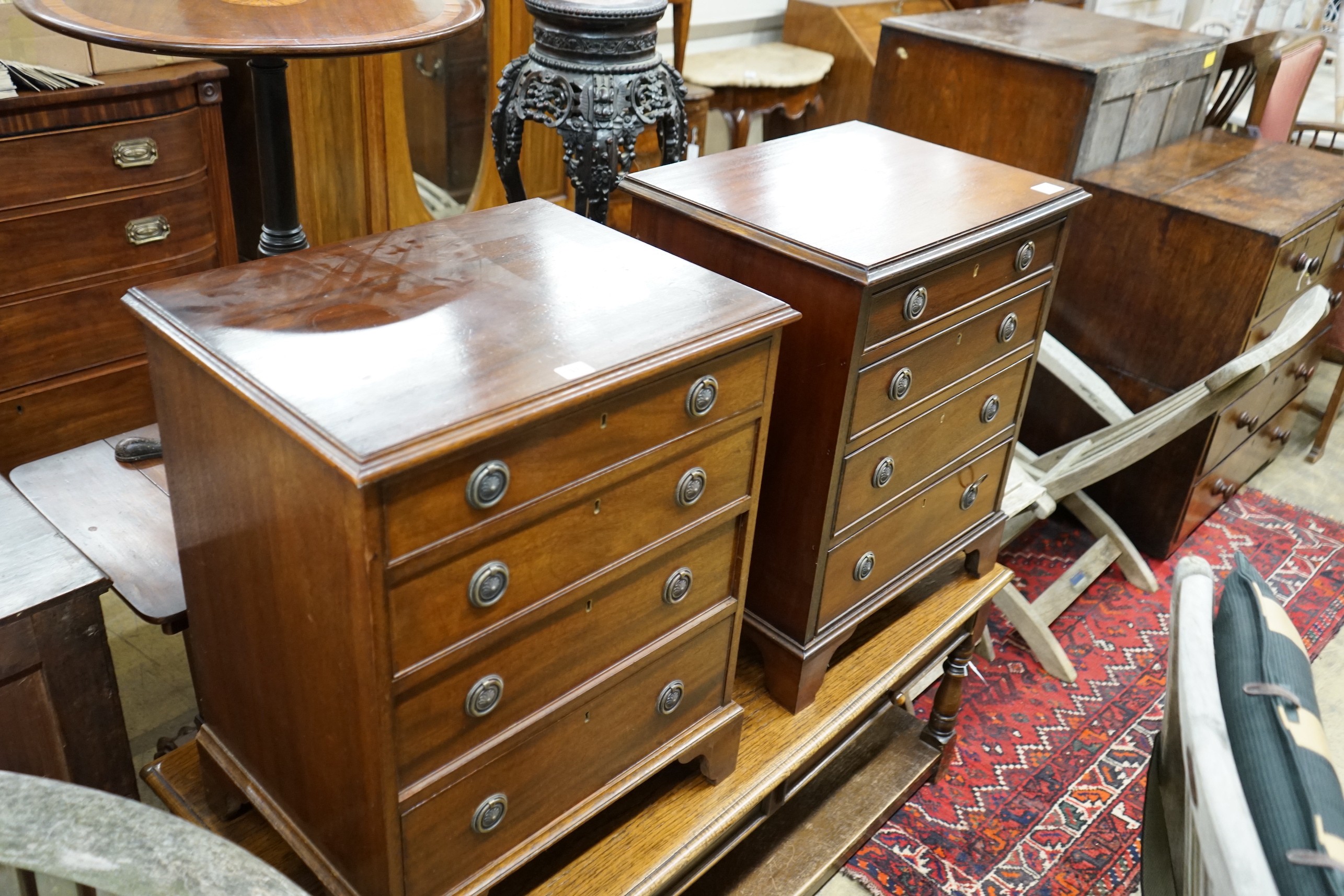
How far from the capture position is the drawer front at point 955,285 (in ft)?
5.40

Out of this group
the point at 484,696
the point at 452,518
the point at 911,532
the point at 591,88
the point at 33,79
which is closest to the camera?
the point at 452,518

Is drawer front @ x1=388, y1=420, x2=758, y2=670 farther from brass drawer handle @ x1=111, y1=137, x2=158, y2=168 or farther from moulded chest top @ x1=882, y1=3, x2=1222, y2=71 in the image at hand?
moulded chest top @ x1=882, y1=3, x2=1222, y2=71

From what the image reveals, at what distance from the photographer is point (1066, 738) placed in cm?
274

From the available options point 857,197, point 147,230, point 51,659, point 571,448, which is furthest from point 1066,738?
point 147,230

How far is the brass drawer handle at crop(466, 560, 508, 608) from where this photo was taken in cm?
122

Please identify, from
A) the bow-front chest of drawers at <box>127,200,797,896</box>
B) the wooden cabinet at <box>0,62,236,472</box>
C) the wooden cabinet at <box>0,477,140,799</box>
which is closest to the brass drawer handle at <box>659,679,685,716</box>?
the bow-front chest of drawers at <box>127,200,797,896</box>

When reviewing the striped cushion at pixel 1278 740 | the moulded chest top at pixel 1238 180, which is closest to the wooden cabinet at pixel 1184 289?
the moulded chest top at pixel 1238 180

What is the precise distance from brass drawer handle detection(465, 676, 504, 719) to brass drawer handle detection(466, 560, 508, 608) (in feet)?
0.35

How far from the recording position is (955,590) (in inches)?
91.7

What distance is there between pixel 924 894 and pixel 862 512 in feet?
3.00

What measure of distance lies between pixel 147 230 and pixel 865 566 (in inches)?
78.8

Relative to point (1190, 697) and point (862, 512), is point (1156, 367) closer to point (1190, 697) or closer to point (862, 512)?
point (862, 512)

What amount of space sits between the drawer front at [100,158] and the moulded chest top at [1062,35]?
2027mm

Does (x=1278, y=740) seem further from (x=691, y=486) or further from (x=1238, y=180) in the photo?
(x=1238, y=180)
